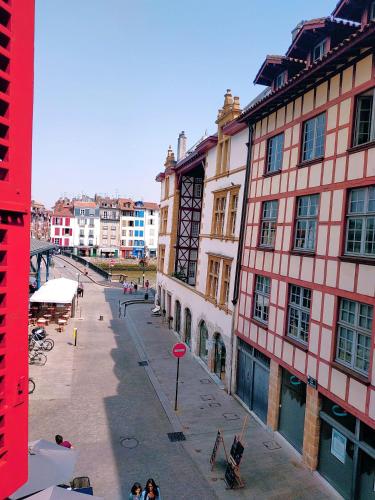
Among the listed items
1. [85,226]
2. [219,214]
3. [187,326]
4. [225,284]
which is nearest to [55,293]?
[187,326]

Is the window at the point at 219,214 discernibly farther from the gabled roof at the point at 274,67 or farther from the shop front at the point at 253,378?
the shop front at the point at 253,378

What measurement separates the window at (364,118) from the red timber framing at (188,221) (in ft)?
64.2

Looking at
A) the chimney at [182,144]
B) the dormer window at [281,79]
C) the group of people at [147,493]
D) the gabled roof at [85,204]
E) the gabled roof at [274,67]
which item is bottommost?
the group of people at [147,493]

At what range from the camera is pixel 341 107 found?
10727mm

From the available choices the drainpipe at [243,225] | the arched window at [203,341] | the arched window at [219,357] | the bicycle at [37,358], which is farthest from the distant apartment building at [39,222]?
the drainpipe at [243,225]

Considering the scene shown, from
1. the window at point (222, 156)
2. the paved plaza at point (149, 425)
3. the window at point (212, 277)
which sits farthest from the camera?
the window at point (212, 277)

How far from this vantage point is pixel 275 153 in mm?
14617

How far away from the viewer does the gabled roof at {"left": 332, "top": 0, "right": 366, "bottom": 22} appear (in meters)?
10.8

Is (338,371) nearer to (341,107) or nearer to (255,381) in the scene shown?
(255,381)

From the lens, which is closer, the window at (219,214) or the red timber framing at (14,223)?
the red timber framing at (14,223)

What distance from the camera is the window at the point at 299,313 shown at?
39.7 feet

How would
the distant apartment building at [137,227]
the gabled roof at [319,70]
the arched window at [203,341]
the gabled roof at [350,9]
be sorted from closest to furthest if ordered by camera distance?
the gabled roof at [319,70], the gabled roof at [350,9], the arched window at [203,341], the distant apartment building at [137,227]

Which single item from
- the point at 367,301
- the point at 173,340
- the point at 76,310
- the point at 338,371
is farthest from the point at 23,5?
the point at 76,310

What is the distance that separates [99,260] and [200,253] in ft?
203
